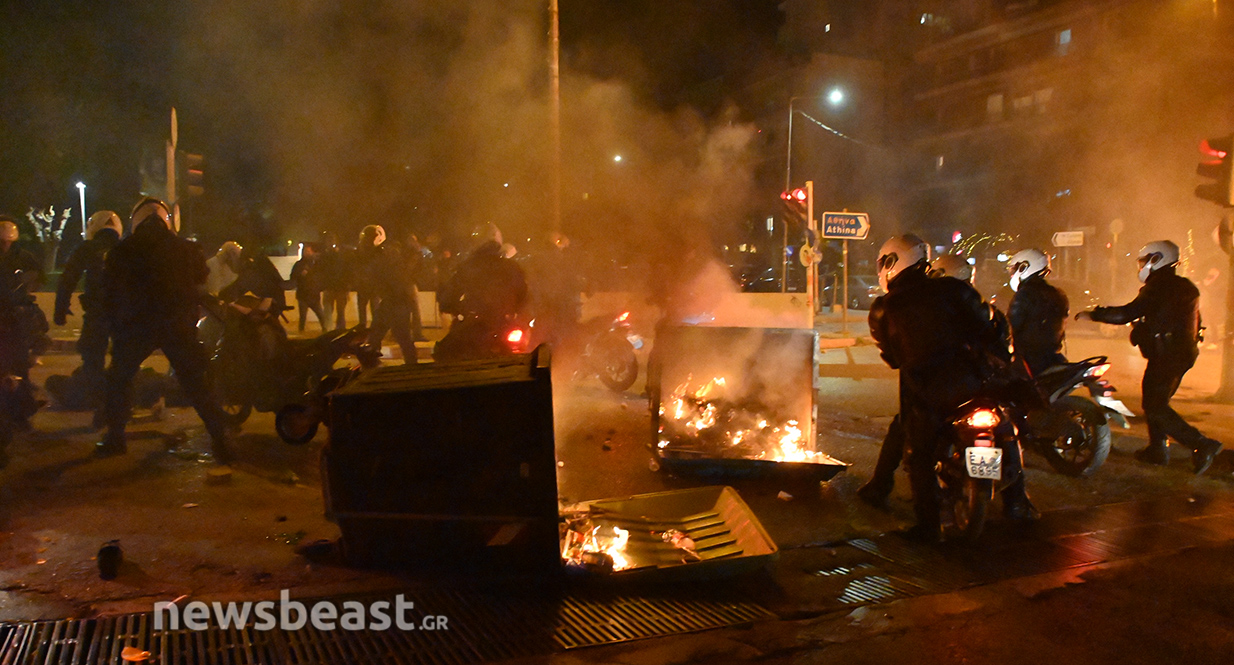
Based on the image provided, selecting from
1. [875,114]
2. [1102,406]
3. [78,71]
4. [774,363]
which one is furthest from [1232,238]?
[875,114]

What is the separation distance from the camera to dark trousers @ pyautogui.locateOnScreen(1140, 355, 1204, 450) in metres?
5.99

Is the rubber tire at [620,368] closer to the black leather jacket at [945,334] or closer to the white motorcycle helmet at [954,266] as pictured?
the white motorcycle helmet at [954,266]

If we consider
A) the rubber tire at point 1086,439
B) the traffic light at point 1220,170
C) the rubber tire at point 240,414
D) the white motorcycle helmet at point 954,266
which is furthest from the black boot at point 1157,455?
the rubber tire at point 240,414

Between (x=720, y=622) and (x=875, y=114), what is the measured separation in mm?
45001

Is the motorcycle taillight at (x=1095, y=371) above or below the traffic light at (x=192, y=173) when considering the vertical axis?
below

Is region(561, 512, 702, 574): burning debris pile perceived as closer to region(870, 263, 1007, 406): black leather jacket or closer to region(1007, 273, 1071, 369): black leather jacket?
region(870, 263, 1007, 406): black leather jacket

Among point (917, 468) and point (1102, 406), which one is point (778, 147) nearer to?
point (1102, 406)

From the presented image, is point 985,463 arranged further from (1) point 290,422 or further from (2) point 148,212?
(2) point 148,212

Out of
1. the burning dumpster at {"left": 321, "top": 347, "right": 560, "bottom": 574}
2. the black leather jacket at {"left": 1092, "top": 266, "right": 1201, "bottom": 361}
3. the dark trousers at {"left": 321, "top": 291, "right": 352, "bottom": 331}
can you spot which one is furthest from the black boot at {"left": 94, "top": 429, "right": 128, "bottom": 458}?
the black leather jacket at {"left": 1092, "top": 266, "right": 1201, "bottom": 361}

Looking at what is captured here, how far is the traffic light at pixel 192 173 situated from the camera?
9594 millimetres

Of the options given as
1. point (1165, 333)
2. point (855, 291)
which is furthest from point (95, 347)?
point (855, 291)

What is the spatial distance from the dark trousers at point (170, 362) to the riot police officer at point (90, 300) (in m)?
0.67

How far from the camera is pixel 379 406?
11.9 ft
